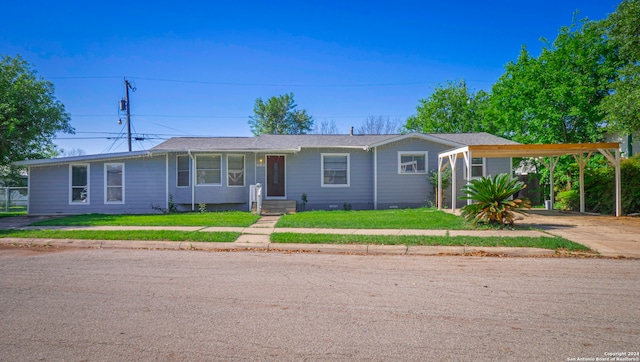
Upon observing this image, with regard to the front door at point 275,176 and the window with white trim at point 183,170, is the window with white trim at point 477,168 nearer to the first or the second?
the front door at point 275,176

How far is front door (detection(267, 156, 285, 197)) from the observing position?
18.0 m

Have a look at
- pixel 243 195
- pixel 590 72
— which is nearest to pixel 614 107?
pixel 590 72

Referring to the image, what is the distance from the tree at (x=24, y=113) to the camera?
17969 mm

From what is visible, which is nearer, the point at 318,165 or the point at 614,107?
the point at 614,107

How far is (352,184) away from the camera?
59.3 ft

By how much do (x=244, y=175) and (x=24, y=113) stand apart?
1147 cm

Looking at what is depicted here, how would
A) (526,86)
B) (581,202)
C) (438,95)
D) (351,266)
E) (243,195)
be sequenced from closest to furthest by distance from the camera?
(351,266) → (581,202) → (243,195) → (526,86) → (438,95)

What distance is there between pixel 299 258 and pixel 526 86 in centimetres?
2041

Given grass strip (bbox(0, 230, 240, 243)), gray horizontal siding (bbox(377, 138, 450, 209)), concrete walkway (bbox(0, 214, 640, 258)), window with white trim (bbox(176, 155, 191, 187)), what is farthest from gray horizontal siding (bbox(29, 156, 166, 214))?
gray horizontal siding (bbox(377, 138, 450, 209))

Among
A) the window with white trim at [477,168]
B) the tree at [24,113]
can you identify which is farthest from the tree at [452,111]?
the tree at [24,113]

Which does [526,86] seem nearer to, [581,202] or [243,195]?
[581,202]

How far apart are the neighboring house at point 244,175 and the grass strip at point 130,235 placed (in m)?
6.39

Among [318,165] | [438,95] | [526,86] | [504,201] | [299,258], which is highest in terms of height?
[438,95]

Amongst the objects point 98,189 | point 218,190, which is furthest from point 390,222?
point 98,189
